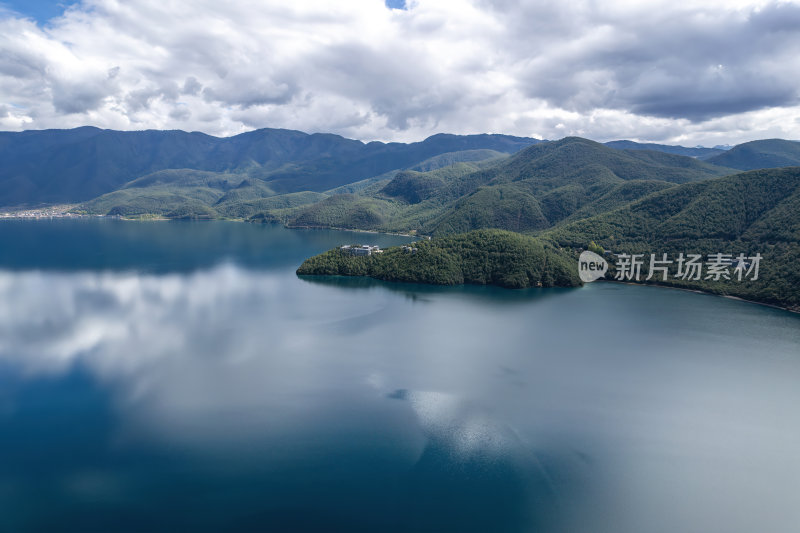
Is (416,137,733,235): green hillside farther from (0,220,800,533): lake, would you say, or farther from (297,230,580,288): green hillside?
(0,220,800,533): lake

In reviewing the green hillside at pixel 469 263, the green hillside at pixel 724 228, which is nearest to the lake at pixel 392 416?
the green hillside at pixel 724 228

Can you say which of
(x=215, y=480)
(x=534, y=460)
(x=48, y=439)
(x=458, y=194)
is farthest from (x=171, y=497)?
(x=458, y=194)

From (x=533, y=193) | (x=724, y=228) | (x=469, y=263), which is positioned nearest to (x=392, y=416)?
(x=469, y=263)

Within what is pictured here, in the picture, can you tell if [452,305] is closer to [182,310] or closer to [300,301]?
[300,301]

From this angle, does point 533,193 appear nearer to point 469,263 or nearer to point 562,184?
point 562,184

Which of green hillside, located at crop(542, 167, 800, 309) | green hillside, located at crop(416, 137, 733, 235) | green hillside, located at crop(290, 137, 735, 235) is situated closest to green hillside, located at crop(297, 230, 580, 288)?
green hillside, located at crop(542, 167, 800, 309)

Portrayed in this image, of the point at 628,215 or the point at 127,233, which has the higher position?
the point at 628,215

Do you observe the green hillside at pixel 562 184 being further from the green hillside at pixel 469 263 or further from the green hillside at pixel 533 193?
the green hillside at pixel 469 263
